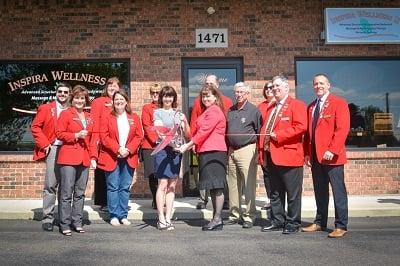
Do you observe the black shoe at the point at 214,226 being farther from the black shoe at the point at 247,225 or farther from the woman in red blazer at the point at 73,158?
the woman in red blazer at the point at 73,158

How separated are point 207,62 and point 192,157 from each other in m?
1.90

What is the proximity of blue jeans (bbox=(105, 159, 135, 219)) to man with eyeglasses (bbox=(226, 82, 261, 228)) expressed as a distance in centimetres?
141

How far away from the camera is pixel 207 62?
30.2 feet

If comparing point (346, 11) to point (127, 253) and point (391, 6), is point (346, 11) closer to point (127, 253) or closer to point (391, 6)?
point (391, 6)

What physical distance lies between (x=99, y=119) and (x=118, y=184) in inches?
37.9

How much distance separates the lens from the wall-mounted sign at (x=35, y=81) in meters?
9.20

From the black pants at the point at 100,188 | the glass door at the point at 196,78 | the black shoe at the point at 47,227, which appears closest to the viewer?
the black shoe at the point at 47,227

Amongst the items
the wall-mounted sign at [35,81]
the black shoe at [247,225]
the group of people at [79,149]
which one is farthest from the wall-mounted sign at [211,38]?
the black shoe at [247,225]

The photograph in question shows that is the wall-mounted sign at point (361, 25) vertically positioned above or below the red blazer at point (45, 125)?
above

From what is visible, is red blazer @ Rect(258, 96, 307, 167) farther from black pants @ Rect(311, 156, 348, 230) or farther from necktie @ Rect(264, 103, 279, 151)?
black pants @ Rect(311, 156, 348, 230)

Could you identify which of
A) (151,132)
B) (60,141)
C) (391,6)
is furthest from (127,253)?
(391,6)

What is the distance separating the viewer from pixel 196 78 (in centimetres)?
919

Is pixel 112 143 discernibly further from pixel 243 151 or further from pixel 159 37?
pixel 159 37

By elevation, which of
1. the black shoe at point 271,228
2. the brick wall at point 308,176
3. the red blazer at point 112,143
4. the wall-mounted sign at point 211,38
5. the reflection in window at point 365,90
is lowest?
the black shoe at point 271,228
